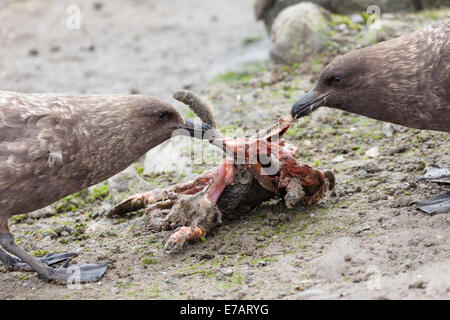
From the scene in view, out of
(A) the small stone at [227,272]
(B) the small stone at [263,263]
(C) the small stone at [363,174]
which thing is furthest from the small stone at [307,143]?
(A) the small stone at [227,272]

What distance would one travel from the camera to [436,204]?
4.62 metres

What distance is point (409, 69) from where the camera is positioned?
4.76 metres

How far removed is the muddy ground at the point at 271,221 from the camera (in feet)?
12.9

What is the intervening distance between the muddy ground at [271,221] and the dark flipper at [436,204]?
6 cm

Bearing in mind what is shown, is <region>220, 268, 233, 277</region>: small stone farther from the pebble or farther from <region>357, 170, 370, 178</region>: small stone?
the pebble

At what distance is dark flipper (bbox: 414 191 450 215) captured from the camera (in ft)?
14.8

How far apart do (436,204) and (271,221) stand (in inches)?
47.8

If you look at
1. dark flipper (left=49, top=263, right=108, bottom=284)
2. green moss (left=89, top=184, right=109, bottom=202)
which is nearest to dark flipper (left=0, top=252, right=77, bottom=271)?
dark flipper (left=49, top=263, right=108, bottom=284)

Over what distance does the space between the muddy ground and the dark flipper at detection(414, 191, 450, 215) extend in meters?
0.06

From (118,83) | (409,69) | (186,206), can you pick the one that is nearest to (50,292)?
(186,206)

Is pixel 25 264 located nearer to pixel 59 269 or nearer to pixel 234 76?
pixel 59 269

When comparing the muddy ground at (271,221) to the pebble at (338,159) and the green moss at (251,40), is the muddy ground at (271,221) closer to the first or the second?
the pebble at (338,159)

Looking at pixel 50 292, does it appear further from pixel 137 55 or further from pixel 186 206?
pixel 137 55
